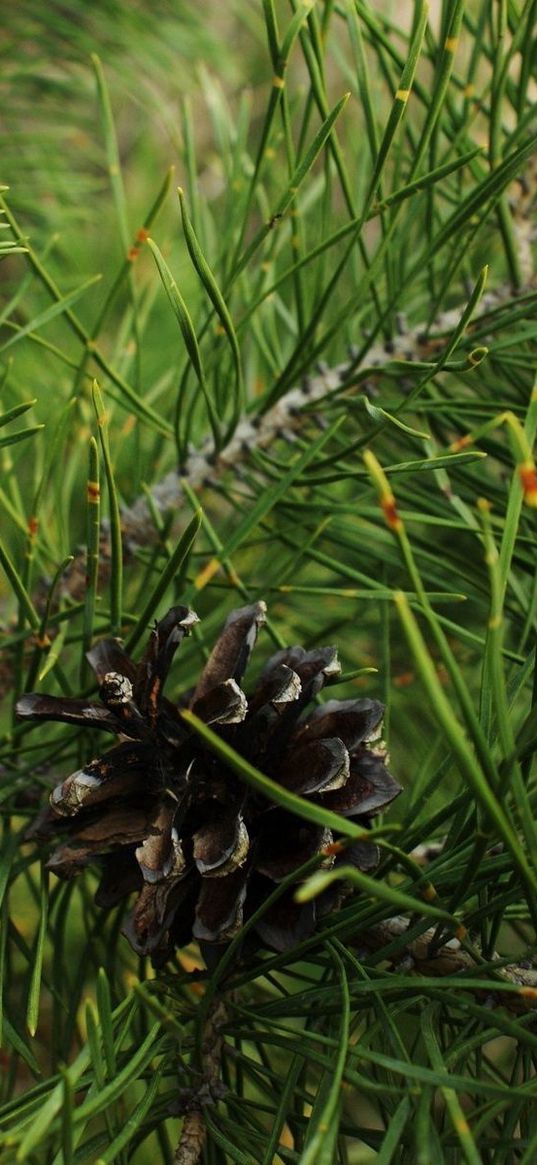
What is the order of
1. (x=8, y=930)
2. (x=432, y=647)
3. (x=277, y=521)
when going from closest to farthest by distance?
(x=8, y=930) → (x=277, y=521) → (x=432, y=647)

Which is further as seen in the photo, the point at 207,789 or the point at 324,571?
the point at 324,571

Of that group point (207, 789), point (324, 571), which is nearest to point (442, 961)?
A: point (207, 789)

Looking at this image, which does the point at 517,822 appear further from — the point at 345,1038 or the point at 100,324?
the point at 100,324

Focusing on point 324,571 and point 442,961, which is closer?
point 442,961

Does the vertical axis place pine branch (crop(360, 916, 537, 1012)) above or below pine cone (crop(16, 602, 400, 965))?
below

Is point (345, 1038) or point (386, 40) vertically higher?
point (386, 40)

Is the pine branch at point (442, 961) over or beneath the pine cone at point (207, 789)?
beneath

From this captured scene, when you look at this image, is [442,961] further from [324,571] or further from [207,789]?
[324,571]

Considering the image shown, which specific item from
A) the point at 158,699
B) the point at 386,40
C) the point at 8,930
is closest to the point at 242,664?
the point at 158,699
